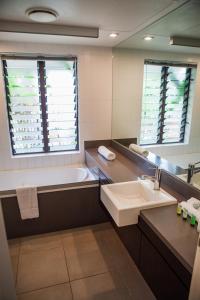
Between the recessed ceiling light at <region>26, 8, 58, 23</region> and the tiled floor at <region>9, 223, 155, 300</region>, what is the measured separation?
235 centimetres

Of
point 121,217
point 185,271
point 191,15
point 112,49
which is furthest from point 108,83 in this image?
point 185,271

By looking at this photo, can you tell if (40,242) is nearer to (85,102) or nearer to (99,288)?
(99,288)

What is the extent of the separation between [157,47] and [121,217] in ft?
6.10

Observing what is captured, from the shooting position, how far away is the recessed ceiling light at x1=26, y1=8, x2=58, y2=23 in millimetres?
1741

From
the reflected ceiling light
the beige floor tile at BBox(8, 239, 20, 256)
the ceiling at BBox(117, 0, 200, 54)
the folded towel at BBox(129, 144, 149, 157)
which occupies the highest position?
the ceiling at BBox(117, 0, 200, 54)

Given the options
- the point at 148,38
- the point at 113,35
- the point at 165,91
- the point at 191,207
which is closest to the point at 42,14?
the point at 113,35

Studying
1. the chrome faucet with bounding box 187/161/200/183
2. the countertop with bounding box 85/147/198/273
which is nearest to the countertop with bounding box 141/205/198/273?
the countertop with bounding box 85/147/198/273

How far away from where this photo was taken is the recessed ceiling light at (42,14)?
1.74 meters

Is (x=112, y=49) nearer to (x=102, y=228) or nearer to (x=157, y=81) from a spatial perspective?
(x=157, y=81)

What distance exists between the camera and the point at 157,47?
225cm

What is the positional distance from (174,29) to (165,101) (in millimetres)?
689

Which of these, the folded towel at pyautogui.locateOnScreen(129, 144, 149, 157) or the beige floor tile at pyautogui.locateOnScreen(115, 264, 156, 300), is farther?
the folded towel at pyautogui.locateOnScreen(129, 144, 149, 157)

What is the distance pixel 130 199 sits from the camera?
199cm

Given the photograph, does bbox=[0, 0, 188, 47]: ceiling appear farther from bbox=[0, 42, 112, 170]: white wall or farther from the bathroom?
bbox=[0, 42, 112, 170]: white wall
